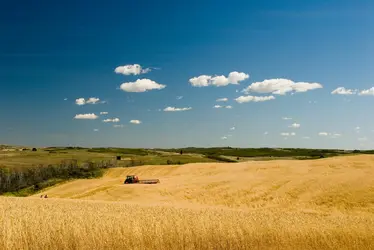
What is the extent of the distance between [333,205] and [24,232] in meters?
19.0

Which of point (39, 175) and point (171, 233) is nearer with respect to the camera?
point (171, 233)

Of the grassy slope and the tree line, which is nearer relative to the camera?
the grassy slope

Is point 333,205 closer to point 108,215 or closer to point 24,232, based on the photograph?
point 108,215

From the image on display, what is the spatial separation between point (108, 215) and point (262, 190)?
Result: 17.3m

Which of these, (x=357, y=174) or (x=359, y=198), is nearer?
(x=359, y=198)

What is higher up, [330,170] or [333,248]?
[330,170]

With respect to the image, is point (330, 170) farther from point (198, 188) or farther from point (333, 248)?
point (333, 248)

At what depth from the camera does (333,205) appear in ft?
84.7

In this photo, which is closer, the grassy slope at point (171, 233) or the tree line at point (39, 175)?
the grassy slope at point (171, 233)

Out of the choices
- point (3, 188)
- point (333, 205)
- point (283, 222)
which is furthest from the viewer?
point (3, 188)

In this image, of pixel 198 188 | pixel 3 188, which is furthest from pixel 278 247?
pixel 3 188

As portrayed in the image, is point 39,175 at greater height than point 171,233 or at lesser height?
lesser

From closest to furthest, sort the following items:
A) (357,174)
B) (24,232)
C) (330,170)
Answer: (24,232)
(357,174)
(330,170)

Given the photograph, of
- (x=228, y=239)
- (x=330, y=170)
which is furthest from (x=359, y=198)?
(x=228, y=239)
